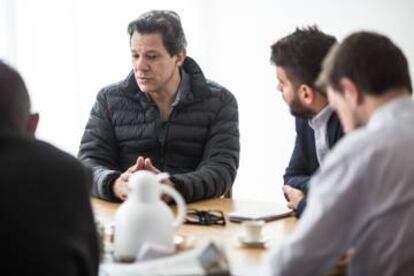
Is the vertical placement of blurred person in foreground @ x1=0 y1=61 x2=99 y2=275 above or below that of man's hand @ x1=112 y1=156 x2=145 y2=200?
above

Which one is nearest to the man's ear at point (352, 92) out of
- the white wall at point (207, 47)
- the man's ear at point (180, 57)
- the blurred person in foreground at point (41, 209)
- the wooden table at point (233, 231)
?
the wooden table at point (233, 231)

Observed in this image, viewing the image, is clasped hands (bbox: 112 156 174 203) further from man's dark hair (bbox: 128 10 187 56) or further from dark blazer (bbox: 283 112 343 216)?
man's dark hair (bbox: 128 10 187 56)

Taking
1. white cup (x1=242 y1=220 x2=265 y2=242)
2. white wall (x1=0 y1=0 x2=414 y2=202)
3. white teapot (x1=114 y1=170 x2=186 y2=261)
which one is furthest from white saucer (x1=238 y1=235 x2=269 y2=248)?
white wall (x1=0 y1=0 x2=414 y2=202)

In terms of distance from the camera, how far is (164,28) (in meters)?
3.00

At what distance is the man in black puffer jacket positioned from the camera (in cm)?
296

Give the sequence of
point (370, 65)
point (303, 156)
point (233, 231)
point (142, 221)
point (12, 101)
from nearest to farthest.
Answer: point (12, 101) → point (370, 65) → point (142, 221) → point (233, 231) → point (303, 156)

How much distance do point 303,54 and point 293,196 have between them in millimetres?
510

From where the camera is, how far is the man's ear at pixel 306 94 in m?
2.50

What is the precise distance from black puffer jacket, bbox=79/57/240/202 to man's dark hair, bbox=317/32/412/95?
1.20 m

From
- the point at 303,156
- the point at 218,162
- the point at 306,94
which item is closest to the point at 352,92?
the point at 306,94

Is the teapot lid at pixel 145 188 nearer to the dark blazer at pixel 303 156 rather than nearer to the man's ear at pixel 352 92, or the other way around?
the man's ear at pixel 352 92

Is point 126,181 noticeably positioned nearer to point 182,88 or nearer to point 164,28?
point 182,88

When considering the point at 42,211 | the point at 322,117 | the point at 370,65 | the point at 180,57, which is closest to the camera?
the point at 42,211

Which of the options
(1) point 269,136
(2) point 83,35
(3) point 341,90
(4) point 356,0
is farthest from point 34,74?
(3) point 341,90
